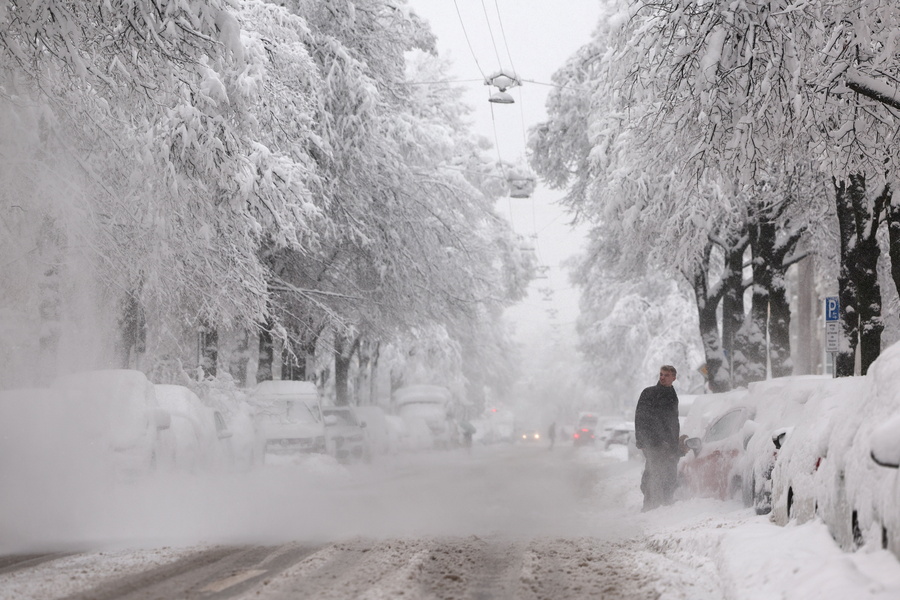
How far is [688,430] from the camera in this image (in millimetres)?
15898

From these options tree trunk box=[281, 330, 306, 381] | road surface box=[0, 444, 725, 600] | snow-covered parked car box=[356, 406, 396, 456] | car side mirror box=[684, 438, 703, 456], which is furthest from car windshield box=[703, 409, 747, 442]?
snow-covered parked car box=[356, 406, 396, 456]

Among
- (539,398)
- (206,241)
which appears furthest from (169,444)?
(539,398)

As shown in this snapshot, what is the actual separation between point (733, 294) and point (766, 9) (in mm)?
15641

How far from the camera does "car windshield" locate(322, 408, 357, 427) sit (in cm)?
2772

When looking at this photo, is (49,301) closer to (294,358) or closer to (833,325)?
(294,358)

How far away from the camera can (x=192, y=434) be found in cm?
1612

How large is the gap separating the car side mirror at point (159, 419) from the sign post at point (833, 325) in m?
9.23

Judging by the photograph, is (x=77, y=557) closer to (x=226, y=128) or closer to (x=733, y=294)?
(x=226, y=128)

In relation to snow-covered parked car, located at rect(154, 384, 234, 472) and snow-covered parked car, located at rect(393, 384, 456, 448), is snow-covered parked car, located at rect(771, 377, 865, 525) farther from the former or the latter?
snow-covered parked car, located at rect(393, 384, 456, 448)

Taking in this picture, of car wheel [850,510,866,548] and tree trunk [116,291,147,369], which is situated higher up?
tree trunk [116,291,147,369]

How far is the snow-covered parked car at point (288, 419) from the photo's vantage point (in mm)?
21781

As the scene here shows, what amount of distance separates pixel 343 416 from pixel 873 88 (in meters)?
20.3

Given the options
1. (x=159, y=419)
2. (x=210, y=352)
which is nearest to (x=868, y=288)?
(x=159, y=419)

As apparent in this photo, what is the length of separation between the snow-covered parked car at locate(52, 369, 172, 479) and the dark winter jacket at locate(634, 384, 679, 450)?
6.12 metres
